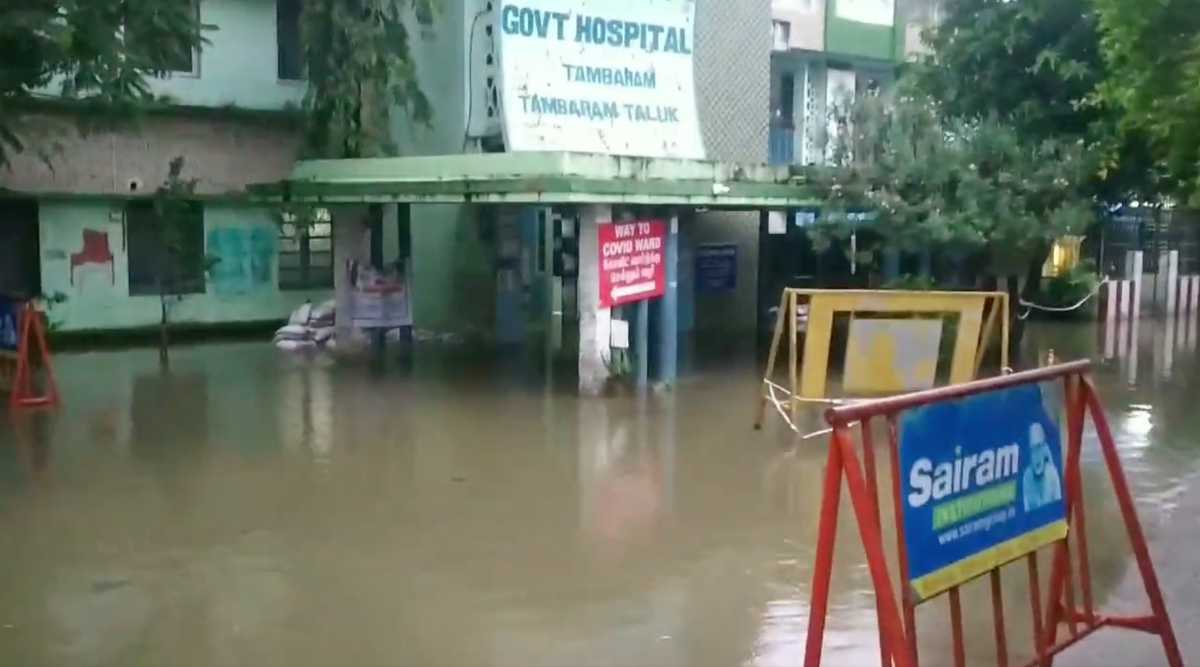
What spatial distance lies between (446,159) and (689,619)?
881cm

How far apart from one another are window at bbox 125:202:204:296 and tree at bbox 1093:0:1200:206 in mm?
13010

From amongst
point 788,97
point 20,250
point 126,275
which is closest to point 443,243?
point 126,275

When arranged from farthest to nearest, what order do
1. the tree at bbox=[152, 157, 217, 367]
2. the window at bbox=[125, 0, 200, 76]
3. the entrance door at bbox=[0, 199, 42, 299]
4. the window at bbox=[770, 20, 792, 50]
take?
the window at bbox=[770, 20, 792, 50], the tree at bbox=[152, 157, 217, 367], the entrance door at bbox=[0, 199, 42, 299], the window at bbox=[125, 0, 200, 76]

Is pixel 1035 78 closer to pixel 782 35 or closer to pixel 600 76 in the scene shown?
pixel 600 76

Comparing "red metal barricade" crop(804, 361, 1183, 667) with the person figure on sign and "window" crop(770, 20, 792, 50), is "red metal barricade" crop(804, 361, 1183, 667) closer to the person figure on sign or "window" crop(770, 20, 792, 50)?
the person figure on sign

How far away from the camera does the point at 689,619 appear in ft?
21.0

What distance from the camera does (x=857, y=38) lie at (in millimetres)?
25844

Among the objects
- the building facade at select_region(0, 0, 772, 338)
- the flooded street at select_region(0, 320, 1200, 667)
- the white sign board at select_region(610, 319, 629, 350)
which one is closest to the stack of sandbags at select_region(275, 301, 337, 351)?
the building facade at select_region(0, 0, 772, 338)

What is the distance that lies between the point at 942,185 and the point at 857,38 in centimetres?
1139

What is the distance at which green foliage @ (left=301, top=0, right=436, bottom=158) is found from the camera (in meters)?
18.5

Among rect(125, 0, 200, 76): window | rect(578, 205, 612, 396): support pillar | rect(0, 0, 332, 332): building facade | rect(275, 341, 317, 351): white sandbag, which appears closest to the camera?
rect(125, 0, 200, 76): window

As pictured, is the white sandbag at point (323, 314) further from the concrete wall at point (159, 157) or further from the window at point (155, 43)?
the window at point (155, 43)

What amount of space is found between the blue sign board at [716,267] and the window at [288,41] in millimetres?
6989

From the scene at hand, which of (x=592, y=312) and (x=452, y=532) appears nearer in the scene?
(x=452, y=532)
